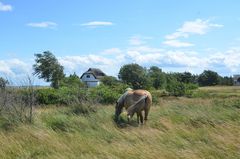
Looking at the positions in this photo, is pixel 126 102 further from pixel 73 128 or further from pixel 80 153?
pixel 80 153

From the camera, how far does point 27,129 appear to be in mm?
9672

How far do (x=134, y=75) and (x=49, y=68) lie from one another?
18.1 metres

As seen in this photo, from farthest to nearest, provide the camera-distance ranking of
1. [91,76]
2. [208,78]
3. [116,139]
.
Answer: [208,78] → [91,76] → [116,139]

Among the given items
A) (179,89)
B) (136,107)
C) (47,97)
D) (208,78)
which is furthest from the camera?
(208,78)

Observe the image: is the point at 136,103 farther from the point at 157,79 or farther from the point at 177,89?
the point at 157,79

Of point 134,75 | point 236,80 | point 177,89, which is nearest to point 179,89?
point 177,89

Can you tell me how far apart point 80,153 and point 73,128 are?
2.66 metres

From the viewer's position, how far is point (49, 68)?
85.9m

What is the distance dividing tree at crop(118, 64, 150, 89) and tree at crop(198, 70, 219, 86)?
4007 centimetres

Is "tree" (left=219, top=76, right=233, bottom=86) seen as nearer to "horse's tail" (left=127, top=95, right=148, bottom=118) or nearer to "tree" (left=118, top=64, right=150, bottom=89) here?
"tree" (left=118, top=64, right=150, bottom=89)

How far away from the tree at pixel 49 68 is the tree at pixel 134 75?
13322 millimetres

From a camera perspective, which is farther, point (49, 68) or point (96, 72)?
point (96, 72)

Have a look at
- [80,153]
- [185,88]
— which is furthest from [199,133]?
[185,88]

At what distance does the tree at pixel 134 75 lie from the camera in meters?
84.7
